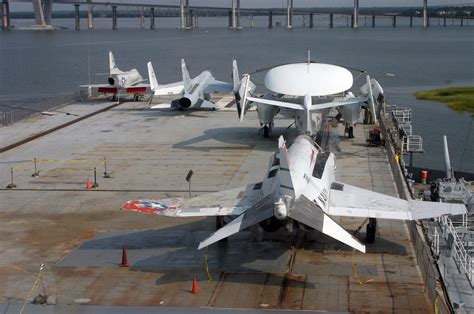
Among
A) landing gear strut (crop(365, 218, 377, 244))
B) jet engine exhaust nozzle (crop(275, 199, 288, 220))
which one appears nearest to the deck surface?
landing gear strut (crop(365, 218, 377, 244))

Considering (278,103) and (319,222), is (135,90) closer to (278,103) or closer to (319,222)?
(278,103)


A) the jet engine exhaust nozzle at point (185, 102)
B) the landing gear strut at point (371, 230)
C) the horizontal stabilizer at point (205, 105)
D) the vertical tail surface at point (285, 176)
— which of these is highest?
the vertical tail surface at point (285, 176)

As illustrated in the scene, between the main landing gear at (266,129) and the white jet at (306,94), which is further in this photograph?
the main landing gear at (266,129)

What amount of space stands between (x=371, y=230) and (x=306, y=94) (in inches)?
674

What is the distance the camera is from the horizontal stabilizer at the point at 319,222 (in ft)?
70.6

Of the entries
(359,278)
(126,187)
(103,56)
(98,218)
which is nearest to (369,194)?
(359,278)

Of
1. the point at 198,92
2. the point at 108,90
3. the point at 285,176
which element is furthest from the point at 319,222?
A: the point at 108,90

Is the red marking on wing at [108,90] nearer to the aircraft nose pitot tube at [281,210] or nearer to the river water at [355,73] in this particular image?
the river water at [355,73]

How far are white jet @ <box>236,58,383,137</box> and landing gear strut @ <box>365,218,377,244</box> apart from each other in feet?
49.1

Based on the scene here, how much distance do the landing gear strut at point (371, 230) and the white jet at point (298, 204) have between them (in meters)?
0.03

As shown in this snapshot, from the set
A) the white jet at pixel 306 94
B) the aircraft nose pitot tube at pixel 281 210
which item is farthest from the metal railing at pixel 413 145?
the aircraft nose pitot tube at pixel 281 210

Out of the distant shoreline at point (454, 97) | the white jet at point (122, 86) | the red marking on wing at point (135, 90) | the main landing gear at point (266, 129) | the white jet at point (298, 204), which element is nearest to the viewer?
the white jet at point (298, 204)

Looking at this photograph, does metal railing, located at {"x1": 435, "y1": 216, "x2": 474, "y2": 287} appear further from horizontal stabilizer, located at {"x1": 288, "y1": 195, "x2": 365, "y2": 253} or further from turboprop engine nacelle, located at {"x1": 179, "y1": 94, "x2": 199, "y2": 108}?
turboprop engine nacelle, located at {"x1": 179, "y1": 94, "x2": 199, "y2": 108}

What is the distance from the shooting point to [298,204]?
2255 cm
